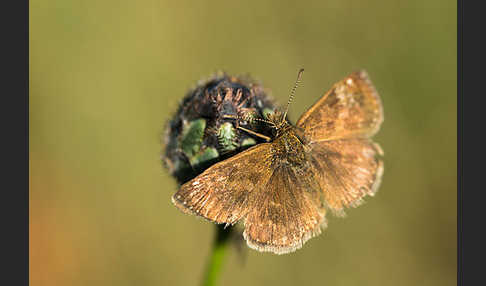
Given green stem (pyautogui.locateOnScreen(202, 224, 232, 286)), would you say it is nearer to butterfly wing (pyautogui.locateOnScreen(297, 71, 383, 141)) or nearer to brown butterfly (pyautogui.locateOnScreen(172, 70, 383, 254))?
brown butterfly (pyautogui.locateOnScreen(172, 70, 383, 254))

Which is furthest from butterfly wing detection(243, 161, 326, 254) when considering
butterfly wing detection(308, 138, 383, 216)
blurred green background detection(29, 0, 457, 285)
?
blurred green background detection(29, 0, 457, 285)

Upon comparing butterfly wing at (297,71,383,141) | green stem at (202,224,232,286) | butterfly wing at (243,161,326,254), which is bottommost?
green stem at (202,224,232,286)

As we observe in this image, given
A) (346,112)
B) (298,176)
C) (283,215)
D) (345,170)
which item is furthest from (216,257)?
(346,112)

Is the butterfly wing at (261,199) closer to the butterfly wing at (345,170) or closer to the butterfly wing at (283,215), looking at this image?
the butterfly wing at (283,215)

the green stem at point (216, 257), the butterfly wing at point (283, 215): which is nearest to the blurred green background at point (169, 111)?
the green stem at point (216, 257)

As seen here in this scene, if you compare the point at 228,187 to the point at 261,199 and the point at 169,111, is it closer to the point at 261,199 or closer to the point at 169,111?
the point at 261,199

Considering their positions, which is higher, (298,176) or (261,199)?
(298,176)

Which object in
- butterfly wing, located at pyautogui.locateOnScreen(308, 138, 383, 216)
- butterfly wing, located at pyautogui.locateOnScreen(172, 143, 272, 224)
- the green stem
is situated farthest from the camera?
the green stem
